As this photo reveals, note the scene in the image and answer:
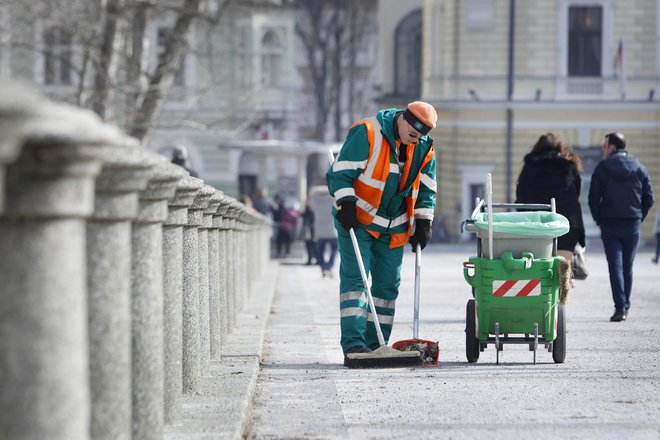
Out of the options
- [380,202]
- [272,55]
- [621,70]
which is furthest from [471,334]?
[272,55]

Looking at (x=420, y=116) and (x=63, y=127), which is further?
(x=420, y=116)

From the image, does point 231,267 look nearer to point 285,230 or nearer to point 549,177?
point 549,177

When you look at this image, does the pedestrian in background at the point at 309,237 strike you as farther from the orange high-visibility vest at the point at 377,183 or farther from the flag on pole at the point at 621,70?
the orange high-visibility vest at the point at 377,183

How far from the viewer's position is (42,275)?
3.68 meters

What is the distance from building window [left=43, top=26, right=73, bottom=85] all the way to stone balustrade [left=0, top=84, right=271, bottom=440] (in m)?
28.0

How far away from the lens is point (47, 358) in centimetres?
369

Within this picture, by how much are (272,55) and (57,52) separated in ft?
96.5

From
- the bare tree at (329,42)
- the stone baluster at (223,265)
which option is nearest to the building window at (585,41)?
the bare tree at (329,42)

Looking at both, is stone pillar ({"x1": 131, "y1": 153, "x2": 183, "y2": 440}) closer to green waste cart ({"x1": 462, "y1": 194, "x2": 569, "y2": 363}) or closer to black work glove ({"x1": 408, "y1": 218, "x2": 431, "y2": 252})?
green waste cart ({"x1": 462, "y1": 194, "x2": 569, "y2": 363})

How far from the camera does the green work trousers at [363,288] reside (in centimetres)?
1014

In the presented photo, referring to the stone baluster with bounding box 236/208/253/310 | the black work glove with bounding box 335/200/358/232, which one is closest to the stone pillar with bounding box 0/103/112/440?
the black work glove with bounding box 335/200/358/232

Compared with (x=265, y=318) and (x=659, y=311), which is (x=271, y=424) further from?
(x=659, y=311)

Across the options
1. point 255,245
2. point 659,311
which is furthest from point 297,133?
point 659,311

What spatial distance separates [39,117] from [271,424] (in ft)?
13.8
